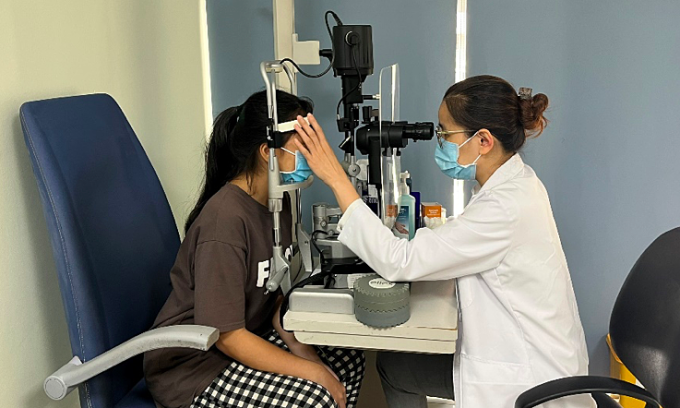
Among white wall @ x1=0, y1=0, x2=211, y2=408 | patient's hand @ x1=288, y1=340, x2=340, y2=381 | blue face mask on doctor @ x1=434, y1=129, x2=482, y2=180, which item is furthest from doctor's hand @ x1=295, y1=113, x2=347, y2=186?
white wall @ x1=0, y1=0, x2=211, y2=408

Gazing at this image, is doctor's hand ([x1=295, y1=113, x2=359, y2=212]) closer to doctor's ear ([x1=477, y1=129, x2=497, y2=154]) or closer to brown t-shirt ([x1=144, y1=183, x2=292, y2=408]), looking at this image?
brown t-shirt ([x1=144, y1=183, x2=292, y2=408])

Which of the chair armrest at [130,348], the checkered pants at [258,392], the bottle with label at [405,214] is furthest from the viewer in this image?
the bottle with label at [405,214]

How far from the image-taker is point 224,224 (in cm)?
135

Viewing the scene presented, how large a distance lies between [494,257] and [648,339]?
343 mm

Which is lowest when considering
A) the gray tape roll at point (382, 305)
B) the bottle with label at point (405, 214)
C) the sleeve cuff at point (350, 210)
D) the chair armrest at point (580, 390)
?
the chair armrest at point (580, 390)

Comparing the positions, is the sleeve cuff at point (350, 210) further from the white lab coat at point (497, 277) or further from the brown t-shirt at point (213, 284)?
the brown t-shirt at point (213, 284)

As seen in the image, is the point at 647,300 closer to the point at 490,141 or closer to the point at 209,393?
the point at 490,141

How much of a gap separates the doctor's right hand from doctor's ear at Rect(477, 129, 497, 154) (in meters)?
0.62

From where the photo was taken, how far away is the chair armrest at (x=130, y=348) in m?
1.18

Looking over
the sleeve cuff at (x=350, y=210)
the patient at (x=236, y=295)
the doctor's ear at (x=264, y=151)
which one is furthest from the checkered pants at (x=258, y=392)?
the doctor's ear at (x=264, y=151)

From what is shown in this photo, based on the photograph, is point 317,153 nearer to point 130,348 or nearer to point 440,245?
point 440,245

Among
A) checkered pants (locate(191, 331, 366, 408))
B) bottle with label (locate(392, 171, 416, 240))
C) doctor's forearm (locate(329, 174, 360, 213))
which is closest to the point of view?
checkered pants (locate(191, 331, 366, 408))

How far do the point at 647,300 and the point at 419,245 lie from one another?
0.49 m

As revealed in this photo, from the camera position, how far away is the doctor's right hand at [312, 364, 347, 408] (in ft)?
4.50
